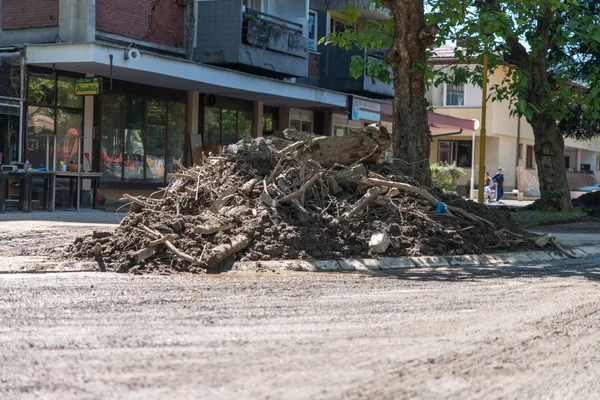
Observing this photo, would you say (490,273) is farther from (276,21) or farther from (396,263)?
(276,21)

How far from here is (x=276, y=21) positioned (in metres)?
27.5

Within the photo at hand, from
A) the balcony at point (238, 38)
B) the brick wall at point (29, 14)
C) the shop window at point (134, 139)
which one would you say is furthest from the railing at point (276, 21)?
the brick wall at point (29, 14)

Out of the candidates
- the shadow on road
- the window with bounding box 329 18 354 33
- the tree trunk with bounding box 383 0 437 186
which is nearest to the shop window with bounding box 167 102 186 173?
the window with bounding box 329 18 354 33

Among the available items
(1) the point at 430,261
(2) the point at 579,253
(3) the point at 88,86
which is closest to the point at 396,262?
(1) the point at 430,261

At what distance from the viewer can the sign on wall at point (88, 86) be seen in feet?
66.2

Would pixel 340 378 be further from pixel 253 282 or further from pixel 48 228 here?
pixel 48 228

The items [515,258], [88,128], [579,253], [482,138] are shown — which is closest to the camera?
[515,258]

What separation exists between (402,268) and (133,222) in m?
3.51

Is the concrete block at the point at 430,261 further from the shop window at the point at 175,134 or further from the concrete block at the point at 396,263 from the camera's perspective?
the shop window at the point at 175,134

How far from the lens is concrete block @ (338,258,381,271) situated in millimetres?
10922

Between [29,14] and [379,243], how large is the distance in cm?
1389

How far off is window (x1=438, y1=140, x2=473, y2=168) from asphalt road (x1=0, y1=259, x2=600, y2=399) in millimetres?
43084

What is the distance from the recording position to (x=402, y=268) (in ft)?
37.0

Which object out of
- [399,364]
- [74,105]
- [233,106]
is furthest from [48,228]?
[233,106]
